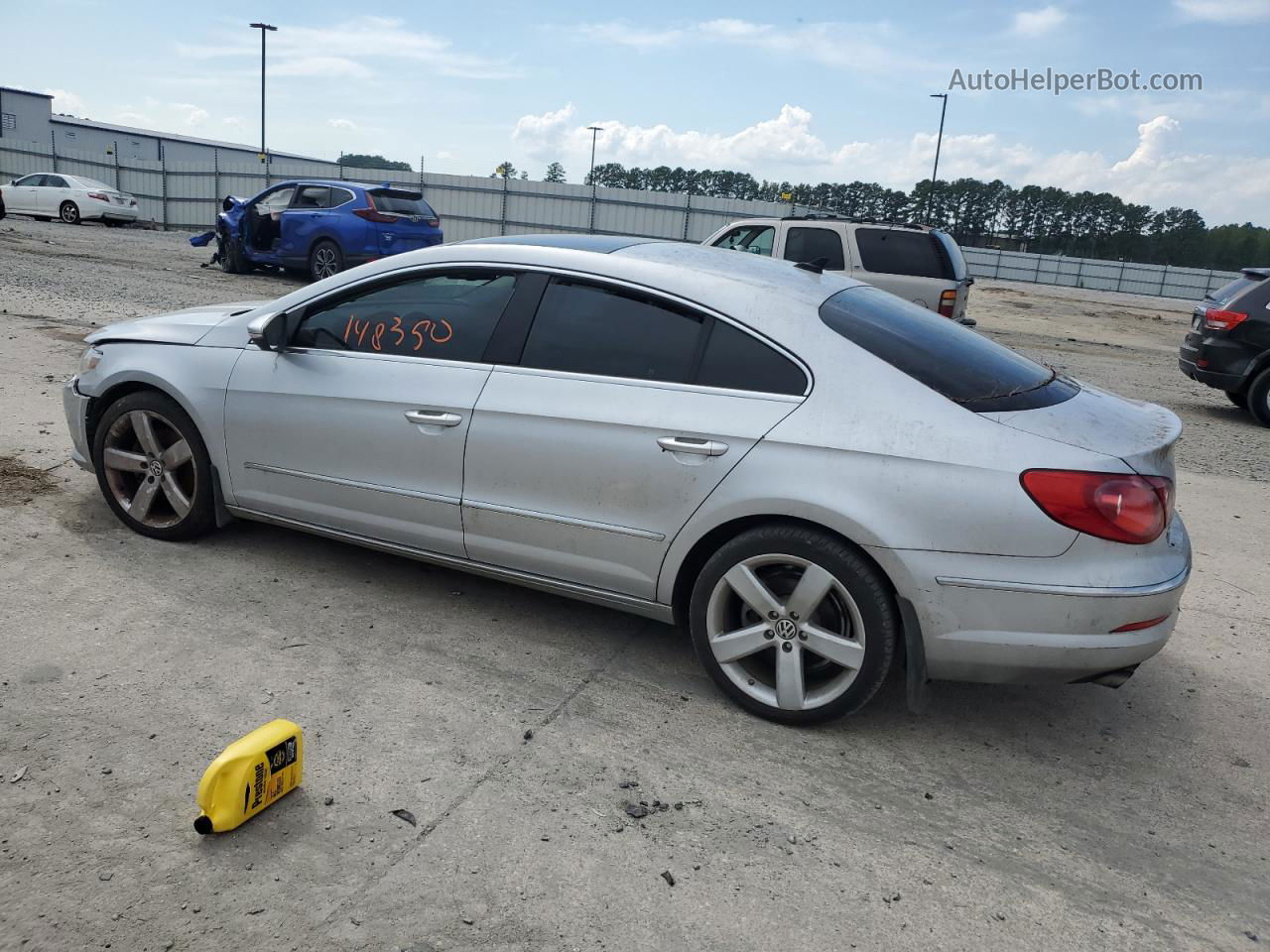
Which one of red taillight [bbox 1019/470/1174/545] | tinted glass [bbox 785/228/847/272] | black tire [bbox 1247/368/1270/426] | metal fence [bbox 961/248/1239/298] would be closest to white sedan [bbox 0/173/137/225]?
tinted glass [bbox 785/228/847/272]

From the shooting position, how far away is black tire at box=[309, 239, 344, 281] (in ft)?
53.4

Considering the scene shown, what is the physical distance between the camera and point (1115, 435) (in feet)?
10.5

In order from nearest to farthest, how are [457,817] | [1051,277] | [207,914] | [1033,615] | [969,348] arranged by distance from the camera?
[207,914]
[457,817]
[1033,615]
[969,348]
[1051,277]

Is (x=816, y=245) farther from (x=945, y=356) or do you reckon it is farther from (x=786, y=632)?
(x=786, y=632)

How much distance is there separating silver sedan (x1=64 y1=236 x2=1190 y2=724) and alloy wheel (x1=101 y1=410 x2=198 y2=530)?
0.02 meters

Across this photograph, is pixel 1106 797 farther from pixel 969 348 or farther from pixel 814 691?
pixel 969 348

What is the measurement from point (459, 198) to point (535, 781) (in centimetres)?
3039

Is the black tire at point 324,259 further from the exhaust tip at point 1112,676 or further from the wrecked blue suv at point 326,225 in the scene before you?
the exhaust tip at point 1112,676

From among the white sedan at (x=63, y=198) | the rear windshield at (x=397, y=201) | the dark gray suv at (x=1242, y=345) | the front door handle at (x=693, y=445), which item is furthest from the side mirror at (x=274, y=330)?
the white sedan at (x=63, y=198)

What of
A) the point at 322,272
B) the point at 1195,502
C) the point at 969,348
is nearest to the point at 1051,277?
the point at 322,272

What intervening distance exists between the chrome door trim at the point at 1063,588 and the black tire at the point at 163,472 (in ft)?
10.5

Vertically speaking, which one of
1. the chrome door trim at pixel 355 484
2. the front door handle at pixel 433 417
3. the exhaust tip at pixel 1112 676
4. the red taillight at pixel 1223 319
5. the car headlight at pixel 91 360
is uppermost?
the red taillight at pixel 1223 319

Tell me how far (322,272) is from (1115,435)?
15.2 m

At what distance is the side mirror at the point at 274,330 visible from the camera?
166 inches
